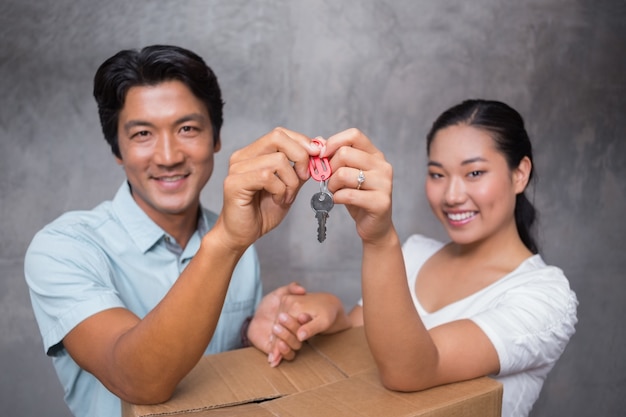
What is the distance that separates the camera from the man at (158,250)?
1.07m

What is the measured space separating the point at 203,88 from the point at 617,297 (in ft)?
6.75

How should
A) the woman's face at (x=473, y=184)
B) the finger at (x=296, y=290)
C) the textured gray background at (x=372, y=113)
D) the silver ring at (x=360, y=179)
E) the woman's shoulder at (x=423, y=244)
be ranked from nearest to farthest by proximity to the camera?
the silver ring at (x=360, y=179) < the finger at (x=296, y=290) < the woman's face at (x=473, y=184) < the woman's shoulder at (x=423, y=244) < the textured gray background at (x=372, y=113)

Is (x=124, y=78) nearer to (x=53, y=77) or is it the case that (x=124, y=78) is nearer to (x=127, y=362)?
(x=127, y=362)

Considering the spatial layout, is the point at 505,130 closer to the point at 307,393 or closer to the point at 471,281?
the point at 471,281

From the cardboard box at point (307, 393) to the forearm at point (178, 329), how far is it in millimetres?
47

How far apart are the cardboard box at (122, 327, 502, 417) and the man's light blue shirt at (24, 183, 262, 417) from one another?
0.26m

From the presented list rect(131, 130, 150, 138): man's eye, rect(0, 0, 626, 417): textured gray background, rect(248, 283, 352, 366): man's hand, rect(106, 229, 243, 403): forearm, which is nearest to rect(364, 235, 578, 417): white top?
rect(248, 283, 352, 366): man's hand

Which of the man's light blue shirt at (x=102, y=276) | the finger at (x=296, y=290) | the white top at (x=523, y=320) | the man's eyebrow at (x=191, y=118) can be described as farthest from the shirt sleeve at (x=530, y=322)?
the man's eyebrow at (x=191, y=118)

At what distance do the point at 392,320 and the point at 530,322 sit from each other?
362 millimetres

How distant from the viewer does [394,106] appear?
2.67m

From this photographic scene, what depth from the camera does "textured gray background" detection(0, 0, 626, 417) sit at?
240 cm

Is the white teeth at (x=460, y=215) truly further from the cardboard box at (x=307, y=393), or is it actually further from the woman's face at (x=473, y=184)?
the cardboard box at (x=307, y=393)

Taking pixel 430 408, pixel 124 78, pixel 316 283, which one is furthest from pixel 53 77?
pixel 430 408

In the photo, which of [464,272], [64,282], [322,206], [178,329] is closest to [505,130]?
[464,272]
